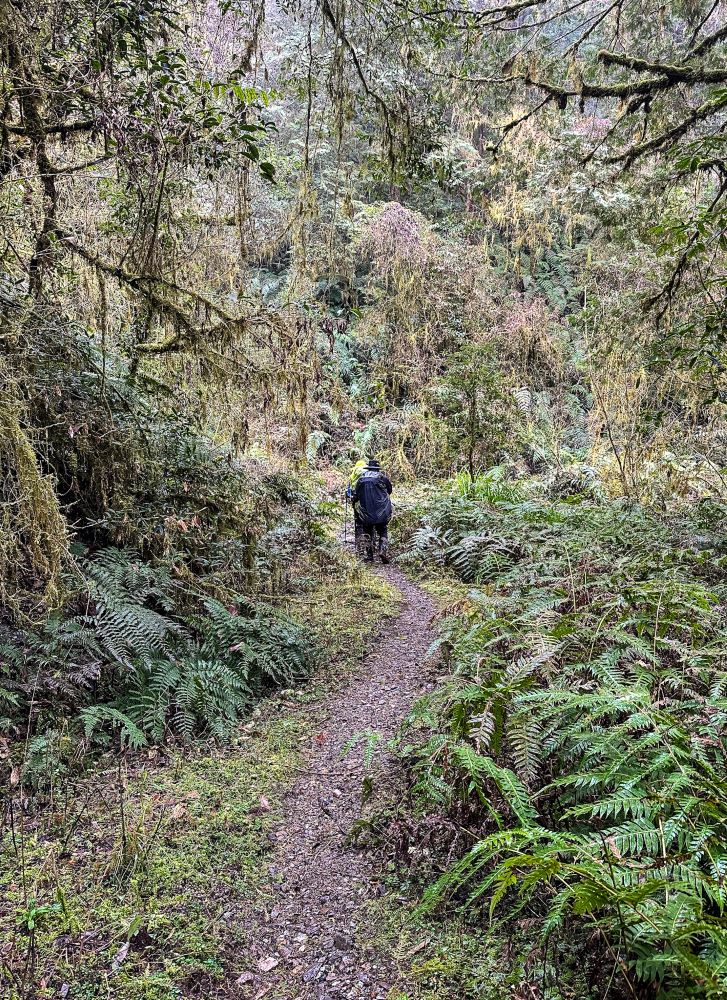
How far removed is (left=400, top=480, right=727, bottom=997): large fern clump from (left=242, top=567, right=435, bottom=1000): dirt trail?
482 millimetres

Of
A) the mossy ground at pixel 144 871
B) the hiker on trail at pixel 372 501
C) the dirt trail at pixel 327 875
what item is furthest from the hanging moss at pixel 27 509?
the hiker on trail at pixel 372 501

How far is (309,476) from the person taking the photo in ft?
36.5

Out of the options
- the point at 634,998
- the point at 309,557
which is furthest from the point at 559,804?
the point at 309,557

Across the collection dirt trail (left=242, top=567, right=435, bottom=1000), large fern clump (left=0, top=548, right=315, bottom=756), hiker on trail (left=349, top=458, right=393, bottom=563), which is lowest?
dirt trail (left=242, top=567, right=435, bottom=1000)

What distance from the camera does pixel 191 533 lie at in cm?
635

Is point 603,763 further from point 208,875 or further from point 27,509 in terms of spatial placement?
point 27,509

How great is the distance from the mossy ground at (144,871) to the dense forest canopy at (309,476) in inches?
6.1

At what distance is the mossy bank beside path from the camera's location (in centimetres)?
271

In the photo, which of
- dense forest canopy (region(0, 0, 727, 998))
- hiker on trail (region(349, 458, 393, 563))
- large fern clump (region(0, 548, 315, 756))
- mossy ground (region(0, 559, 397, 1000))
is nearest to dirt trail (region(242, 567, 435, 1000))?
mossy ground (region(0, 559, 397, 1000))

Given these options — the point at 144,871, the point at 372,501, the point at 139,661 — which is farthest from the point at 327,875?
the point at 372,501

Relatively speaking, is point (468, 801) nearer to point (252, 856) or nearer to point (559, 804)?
point (559, 804)

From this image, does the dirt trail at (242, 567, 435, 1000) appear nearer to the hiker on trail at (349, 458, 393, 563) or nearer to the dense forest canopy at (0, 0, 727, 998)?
the dense forest canopy at (0, 0, 727, 998)

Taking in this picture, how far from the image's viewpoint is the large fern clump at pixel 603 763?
1.94 metres

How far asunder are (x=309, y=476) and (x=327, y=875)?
8210 millimetres
